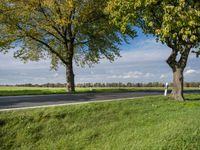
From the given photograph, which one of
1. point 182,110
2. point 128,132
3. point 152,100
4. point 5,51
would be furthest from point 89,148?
point 5,51

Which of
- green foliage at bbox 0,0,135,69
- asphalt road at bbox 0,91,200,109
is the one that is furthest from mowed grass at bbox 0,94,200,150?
green foliage at bbox 0,0,135,69

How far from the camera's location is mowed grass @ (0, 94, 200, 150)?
12930 mm

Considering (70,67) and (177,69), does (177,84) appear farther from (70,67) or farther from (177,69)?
(70,67)

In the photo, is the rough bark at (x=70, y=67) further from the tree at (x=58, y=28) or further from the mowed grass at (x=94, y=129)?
the mowed grass at (x=94, y=129)

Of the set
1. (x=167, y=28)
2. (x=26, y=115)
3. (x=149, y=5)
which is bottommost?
(x=26, y=115)

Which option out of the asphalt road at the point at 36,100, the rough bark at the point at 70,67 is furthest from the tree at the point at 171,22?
the rough bark at the point at 70,67

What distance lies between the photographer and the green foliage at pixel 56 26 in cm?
3209

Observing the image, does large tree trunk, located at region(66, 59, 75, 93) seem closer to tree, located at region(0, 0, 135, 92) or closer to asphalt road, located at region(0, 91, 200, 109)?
tree, located at region(0, 0, 135, 92)

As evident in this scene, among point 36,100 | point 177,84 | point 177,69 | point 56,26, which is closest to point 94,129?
point 36,100

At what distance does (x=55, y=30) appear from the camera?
34.5 metres

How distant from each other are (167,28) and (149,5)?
1807 millimetres

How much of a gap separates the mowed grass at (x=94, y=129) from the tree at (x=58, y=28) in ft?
53.8

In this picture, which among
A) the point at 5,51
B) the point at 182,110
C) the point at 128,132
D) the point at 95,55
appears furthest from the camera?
the point at 95,55

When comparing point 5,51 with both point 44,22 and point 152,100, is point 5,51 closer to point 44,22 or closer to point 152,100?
point 44,22
